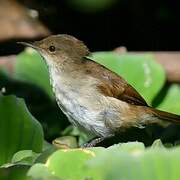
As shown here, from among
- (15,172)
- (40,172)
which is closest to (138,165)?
(40,172)

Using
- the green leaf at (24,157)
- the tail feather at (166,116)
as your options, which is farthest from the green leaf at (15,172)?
the tail feather at (166,116)

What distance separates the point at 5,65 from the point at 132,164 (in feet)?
9.35

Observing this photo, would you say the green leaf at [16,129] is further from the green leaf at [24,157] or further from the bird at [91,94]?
the bird at [91,94]

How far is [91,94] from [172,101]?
635mm

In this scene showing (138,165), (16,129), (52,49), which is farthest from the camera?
(52,49)

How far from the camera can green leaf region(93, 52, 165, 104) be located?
4.95m

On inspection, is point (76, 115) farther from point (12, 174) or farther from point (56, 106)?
point (12, 174)

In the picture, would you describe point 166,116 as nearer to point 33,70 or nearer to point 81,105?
point 81,105

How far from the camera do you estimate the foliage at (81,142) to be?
2.34 meters

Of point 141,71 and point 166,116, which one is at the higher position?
point 141,71

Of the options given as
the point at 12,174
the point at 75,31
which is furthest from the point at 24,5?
the point at 12,174

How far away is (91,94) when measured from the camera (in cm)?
461

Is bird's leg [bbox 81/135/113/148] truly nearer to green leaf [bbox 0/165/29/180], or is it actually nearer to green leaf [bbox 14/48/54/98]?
green leaf [bbox 14/48/54/98]

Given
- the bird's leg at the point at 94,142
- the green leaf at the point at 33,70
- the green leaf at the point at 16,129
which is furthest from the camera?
the green leaf at the point at 33,70
